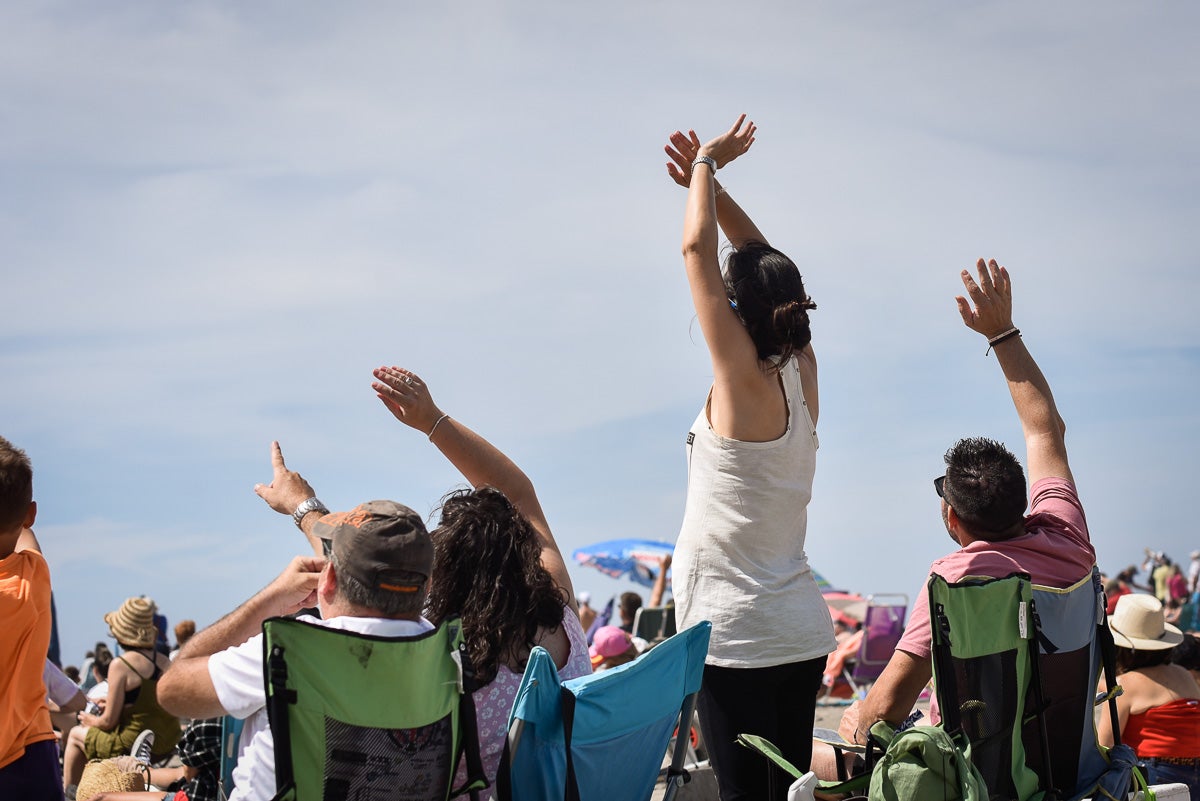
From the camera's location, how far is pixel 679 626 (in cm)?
308

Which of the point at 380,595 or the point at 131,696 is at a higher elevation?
the point at 380,595

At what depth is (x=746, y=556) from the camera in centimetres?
301

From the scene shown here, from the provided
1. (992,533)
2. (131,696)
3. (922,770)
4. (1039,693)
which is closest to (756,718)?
(922,770)

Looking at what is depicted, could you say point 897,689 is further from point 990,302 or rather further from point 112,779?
point 112,779

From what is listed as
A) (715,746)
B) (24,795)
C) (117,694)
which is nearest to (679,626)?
(715,746)

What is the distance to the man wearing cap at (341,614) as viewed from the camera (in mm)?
2318

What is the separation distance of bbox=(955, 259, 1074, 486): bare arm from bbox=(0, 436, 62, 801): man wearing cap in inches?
107

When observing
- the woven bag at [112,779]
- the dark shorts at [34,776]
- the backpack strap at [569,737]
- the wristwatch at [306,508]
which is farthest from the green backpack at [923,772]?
the woven bag at [112,779]

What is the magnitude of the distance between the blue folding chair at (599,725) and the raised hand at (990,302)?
145cm

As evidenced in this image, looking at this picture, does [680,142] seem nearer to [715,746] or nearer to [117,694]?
[715,746]

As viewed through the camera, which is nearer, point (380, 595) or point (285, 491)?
point (380, 595)

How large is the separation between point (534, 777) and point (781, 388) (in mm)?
1166

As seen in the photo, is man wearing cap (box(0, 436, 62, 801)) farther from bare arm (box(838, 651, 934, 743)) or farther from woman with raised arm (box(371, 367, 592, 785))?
bare arm (box(838, 651, 934, 743))

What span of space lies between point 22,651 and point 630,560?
1671 centimetres
